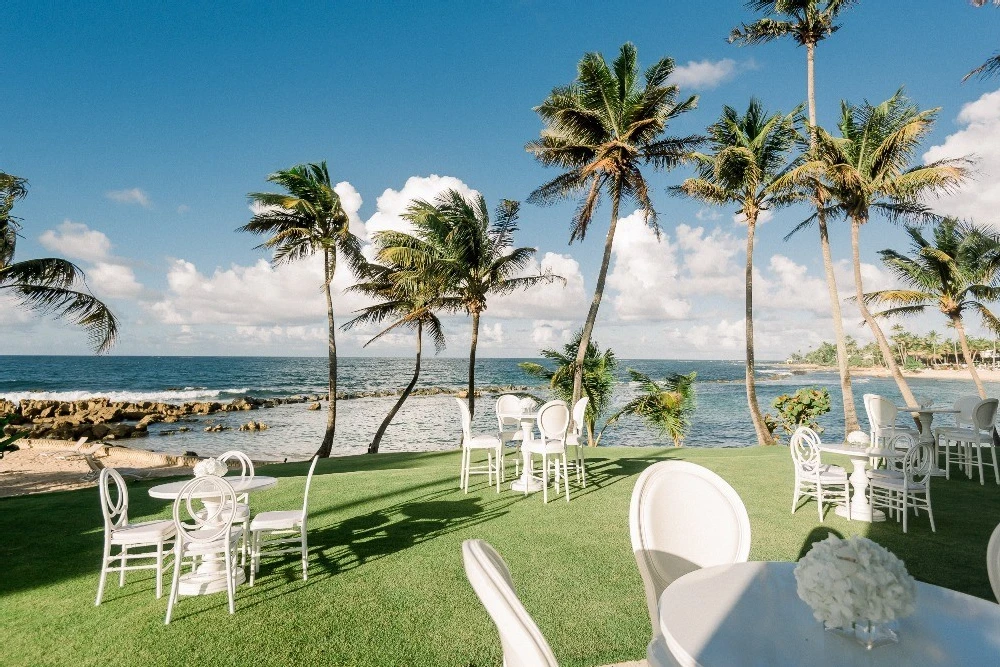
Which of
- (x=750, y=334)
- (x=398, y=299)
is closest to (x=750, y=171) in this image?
(x=750, y=334)

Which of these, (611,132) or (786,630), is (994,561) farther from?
(611,132)

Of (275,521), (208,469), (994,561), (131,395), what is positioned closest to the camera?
(994,561)

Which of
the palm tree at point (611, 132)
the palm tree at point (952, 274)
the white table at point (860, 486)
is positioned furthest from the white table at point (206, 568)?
the palm tree at point (952, 274)

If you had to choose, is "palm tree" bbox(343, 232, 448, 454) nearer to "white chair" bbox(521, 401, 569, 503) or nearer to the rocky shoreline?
"white chair" bbox(521, 401, 569, 503)

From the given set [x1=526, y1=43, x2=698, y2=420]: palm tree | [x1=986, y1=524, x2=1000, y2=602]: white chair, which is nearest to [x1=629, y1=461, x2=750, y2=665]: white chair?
[x1=986, y1=524, x2=1000, y2=602]: white chair

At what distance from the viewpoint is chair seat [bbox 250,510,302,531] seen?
4.21 metres

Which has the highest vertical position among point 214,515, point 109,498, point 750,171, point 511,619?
point 750,171

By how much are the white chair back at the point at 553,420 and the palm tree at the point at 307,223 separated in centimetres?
850

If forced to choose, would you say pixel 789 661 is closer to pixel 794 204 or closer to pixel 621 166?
pixel 621 166

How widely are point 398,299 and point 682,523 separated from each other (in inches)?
584

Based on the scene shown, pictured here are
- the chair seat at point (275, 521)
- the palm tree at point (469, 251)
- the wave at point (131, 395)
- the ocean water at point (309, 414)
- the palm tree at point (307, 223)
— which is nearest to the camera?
the chair seat at point (275, 521)

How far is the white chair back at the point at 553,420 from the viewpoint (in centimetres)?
676

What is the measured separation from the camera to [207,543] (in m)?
3.71

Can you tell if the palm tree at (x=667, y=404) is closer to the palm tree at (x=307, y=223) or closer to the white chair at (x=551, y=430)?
the white chair at (x=551, y=430)
